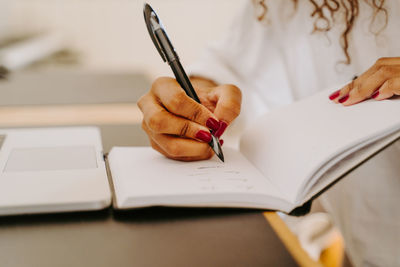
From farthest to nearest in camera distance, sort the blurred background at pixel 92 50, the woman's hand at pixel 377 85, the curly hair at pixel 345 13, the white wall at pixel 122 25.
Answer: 1. the white wall at pixel 122 25
2. the blurred background at pixel 92 50
3. the curly hair at pixel 345 13
4. the woman's hand at pixel 377 85

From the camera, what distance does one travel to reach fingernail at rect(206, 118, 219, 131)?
45cm

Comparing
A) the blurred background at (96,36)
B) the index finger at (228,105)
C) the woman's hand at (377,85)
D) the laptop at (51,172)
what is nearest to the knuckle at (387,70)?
the woman's hand at (377,85)

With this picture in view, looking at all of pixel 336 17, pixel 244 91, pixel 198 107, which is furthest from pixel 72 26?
pixel 198 107

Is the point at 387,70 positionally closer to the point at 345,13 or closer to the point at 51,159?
the point at 345,13

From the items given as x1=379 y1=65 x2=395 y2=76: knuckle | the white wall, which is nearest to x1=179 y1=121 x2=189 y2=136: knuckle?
x1=379 y1=65 x2=395 y2=76: knuckle

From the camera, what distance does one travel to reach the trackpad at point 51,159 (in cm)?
43

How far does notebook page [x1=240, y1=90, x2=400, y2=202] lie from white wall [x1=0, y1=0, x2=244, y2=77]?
163 cm

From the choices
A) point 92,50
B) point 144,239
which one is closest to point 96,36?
point 92,50

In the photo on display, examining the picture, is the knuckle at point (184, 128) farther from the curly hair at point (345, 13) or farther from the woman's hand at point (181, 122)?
the curly hair at point (345, 13)

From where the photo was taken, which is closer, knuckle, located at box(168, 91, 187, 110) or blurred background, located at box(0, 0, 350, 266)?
knuckle, located at box(168, 91, 187, 110)

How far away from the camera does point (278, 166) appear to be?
1.41ft

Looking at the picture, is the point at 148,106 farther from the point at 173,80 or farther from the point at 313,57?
the point at 313,57

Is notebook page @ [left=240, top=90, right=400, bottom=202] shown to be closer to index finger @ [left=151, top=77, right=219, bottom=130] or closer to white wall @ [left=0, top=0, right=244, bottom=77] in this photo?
index finger @ [left=151, top=77, right=219, bottom=130]

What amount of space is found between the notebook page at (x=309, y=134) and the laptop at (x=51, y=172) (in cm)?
17
